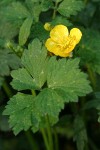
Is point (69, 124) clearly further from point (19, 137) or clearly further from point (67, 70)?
point (67, 70)

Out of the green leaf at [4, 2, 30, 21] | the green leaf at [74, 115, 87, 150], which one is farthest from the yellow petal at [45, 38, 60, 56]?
the green leaf at [74, 115, 87, 150]

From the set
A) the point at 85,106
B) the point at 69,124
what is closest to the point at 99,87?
the point at 85,106

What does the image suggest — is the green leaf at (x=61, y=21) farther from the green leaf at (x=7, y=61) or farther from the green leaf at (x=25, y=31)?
the green leaf at (x=7, y=61)

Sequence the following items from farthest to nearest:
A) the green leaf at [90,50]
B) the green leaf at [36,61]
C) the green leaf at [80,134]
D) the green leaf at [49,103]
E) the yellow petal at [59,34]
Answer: the green leaf at [80,134] < the green leaf at [90,50] < the yellow petal at [59,34] < the green leaf at [36,61] < the green leaf at [49,103]

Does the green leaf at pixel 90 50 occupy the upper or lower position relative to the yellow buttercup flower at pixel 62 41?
lower

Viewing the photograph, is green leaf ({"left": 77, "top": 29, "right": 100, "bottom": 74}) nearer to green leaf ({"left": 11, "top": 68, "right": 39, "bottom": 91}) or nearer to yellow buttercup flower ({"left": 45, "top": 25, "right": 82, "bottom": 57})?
yellow buttercup flower ({"left": 45, "top": 25, "right": 82, "bottom": 57})

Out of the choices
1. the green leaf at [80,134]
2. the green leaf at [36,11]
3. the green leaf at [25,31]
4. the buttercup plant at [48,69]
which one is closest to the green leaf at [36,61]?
the buttercup plant at [48,69]
